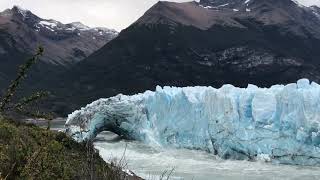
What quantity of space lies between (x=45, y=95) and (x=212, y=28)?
89.1m

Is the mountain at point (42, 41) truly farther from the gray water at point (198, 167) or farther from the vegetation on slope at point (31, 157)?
the vegetation on slope at point (31, 157)

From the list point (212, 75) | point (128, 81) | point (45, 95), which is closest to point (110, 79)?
point (128, 81)

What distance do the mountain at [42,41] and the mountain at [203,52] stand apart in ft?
69.4

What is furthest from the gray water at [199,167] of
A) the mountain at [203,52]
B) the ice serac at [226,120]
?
the mountain at [203,52]

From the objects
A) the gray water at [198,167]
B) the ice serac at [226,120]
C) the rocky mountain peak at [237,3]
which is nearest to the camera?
the gray water at [198,167]

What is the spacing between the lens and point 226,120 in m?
20.5

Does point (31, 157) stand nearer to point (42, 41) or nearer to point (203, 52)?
point (203, 52)

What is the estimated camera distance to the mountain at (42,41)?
370 feet

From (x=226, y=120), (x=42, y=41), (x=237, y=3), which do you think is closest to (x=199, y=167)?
(x=226, y=120)

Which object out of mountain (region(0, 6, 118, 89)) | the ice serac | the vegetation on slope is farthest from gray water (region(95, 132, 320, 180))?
mountain (region(0, 6, 118, 89))

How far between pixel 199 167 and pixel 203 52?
64753 millimetres

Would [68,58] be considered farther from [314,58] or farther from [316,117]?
[316,117]

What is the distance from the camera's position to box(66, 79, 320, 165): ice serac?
18.7 metres

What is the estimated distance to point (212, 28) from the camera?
9125 cm
